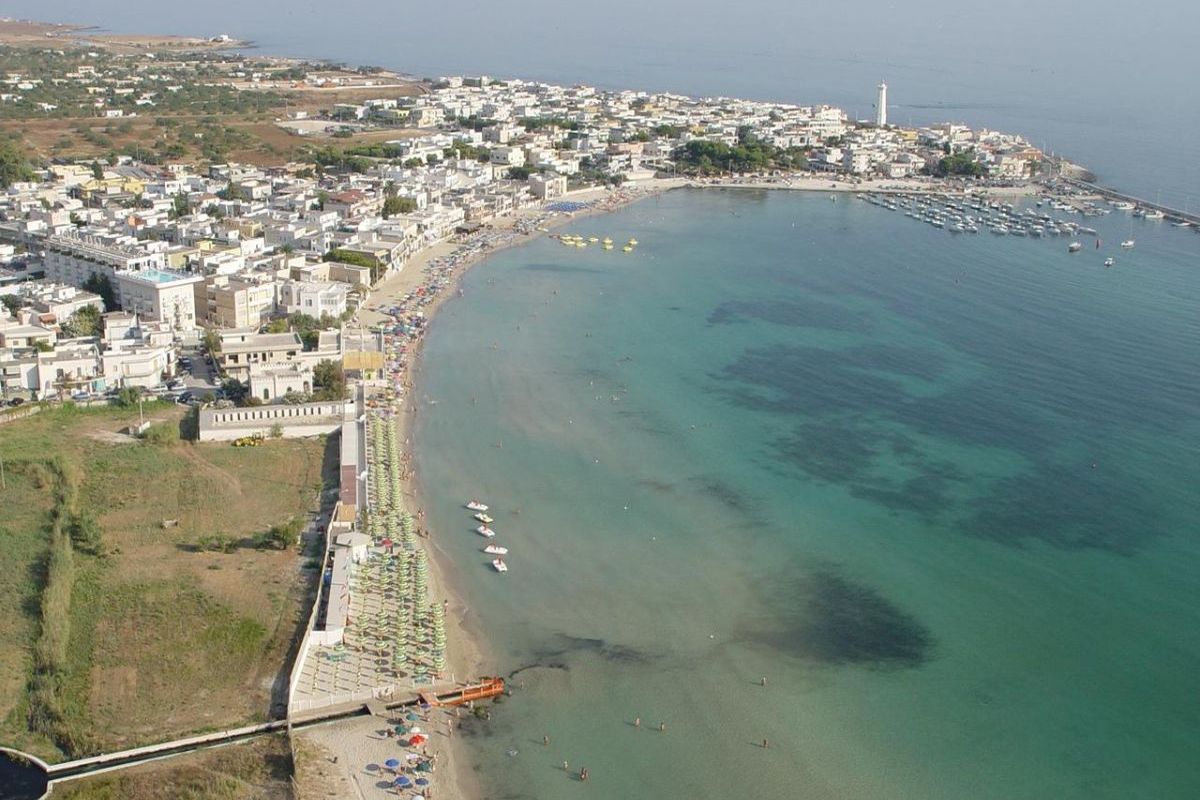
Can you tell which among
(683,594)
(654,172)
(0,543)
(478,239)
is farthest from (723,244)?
(0,543)

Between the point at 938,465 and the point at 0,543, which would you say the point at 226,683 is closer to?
the point at 0,543

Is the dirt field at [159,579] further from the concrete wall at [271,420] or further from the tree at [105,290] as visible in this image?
the tree at [105,290]

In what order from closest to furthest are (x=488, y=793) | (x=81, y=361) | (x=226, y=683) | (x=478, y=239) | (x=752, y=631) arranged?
(x=488, y=793) → (x=226, y=683) → (x=752, y=631) → (x=81, y=361) → (x=478, y=239)

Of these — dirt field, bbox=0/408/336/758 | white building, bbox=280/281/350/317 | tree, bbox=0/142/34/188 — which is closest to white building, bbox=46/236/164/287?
white building, bbox=280/281/350/317

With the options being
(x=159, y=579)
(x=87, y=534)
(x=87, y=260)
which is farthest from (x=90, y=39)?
(x=159, y=579)

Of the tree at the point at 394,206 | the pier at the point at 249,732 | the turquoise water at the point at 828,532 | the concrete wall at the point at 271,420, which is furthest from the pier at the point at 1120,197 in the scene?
the pier at the point at 249,732

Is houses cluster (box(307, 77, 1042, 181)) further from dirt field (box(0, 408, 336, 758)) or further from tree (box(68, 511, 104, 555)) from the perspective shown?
tree (box(68, 511, 104, 555))
